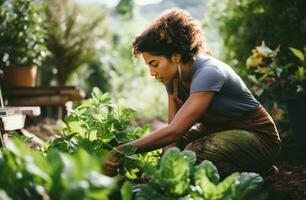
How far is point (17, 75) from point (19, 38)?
488 millimetres

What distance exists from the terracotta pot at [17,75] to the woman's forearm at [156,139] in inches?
144

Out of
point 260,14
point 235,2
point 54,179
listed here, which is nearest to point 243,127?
point 54,179

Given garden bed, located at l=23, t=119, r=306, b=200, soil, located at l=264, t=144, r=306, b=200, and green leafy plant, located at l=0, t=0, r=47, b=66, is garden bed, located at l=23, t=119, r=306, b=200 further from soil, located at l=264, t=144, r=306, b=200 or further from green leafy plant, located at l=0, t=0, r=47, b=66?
green leafy plant, located at l=0, t=0, r=47, b=66

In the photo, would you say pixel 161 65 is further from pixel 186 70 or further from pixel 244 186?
pixel 244 186

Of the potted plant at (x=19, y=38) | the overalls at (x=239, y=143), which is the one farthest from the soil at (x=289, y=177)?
the potted plant at (x=19, y=38)

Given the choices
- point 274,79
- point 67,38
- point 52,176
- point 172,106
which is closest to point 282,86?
point 274,79

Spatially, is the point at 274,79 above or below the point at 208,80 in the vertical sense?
below

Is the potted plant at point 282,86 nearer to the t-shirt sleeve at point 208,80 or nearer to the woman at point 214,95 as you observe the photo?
the woman at point 214,95

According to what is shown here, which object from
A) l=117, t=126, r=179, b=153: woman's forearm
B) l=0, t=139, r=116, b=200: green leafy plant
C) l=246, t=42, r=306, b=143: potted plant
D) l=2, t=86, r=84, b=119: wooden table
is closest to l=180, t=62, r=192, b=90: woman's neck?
l=117, t=126, r=179, b=153: woman's forearm

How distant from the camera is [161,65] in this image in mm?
2541

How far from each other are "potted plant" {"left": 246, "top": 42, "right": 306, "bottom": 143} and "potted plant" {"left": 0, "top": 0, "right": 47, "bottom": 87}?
245 cm

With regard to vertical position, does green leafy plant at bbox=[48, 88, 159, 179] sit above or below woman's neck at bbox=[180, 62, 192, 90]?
below

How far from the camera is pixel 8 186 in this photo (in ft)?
4.20

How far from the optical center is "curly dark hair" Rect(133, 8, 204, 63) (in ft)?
8.35
